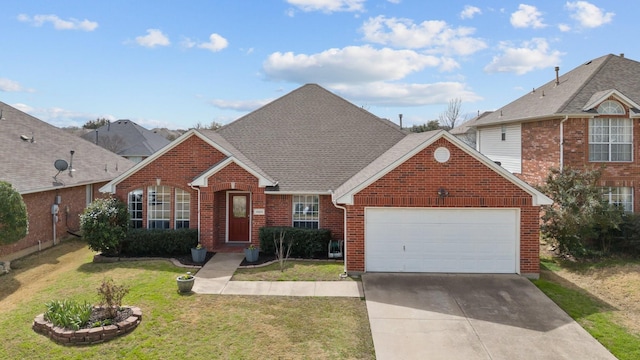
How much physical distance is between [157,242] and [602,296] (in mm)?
14506

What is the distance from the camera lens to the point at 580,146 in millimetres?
17531

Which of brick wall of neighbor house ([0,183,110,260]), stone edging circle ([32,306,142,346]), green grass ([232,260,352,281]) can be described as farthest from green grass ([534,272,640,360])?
brick wall of neighbor house ([0,183,110,260])

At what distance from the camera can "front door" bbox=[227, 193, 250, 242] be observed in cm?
1712

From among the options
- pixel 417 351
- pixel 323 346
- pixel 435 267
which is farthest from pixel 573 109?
pixel 323 346

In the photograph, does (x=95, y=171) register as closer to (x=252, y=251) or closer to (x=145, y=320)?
(x=252, y=251)

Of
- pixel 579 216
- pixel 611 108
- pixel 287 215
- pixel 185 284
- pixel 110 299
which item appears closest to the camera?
pixel 110 299

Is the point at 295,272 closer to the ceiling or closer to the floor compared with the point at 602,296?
closer to the ceiling

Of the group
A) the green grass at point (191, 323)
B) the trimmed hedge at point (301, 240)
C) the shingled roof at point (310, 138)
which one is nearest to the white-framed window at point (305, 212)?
the shingled roof at point (310, 138)

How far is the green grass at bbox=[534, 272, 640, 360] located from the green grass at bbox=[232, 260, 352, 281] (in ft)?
20.2

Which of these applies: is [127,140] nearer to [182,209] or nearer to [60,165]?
[60,165]

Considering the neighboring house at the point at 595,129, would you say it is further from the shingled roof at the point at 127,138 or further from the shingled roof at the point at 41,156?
the shingled roof at the point at 127,138

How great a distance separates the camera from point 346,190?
13867 millimetres

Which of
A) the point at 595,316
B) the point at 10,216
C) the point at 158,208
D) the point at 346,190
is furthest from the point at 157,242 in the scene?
the point at 595,316

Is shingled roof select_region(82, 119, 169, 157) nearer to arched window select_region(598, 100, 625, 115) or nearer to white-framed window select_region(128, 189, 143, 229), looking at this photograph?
white-framed window select_region(128, 189, 143, 229)
